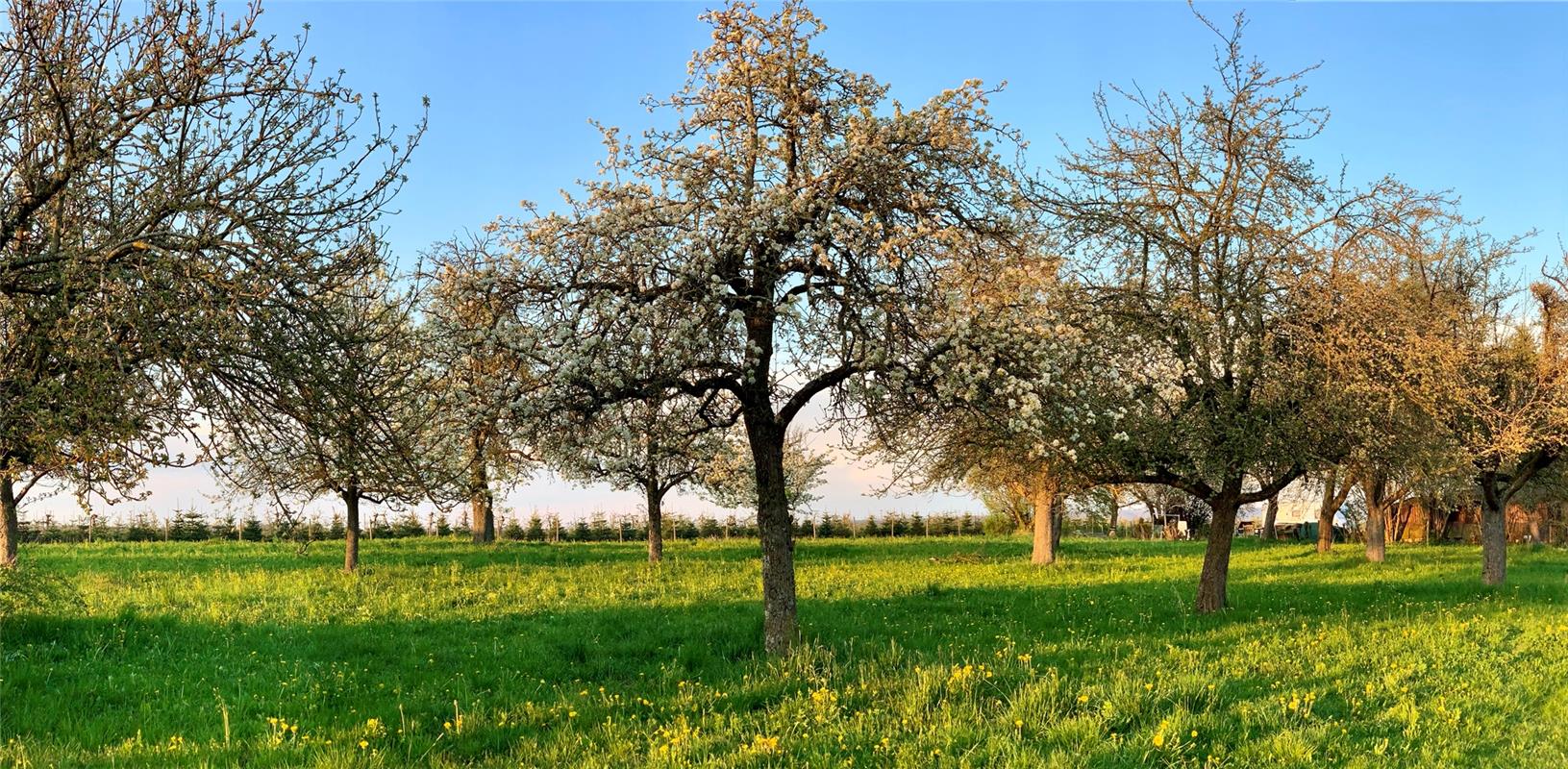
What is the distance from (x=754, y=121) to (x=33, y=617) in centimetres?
1358

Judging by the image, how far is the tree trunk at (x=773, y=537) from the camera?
551 inches

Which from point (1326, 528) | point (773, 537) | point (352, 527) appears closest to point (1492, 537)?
point (1326, 528)

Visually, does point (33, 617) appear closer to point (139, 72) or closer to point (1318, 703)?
point (139, 72)

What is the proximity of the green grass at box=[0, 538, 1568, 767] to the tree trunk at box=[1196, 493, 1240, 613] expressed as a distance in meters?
0.55

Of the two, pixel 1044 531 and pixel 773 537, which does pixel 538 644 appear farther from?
pixel 1044 531

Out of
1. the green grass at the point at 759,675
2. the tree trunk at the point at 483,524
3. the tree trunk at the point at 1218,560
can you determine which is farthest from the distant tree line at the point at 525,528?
the tree trunk at the point at 1218,560

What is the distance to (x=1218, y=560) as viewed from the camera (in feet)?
63.4

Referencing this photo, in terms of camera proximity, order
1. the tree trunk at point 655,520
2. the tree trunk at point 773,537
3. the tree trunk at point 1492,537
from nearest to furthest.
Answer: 1. the tree trunk at point 773,537
2. the tree trunk at point 1492,537
3. the tree trunk at point 655,520

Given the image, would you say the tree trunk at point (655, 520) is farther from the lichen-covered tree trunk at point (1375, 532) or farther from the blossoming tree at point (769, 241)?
the lichen-covered tree trunk at point (1375, 532)

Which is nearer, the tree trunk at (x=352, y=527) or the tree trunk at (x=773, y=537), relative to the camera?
the tree trunk at (x=773, y=537)

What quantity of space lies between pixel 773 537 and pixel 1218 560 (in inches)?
404

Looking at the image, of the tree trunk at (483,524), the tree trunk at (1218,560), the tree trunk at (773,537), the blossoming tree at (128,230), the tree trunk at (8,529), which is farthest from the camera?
the tree trunk at (483,524)

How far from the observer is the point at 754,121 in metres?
13.7

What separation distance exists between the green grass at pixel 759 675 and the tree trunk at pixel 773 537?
0.61 m
